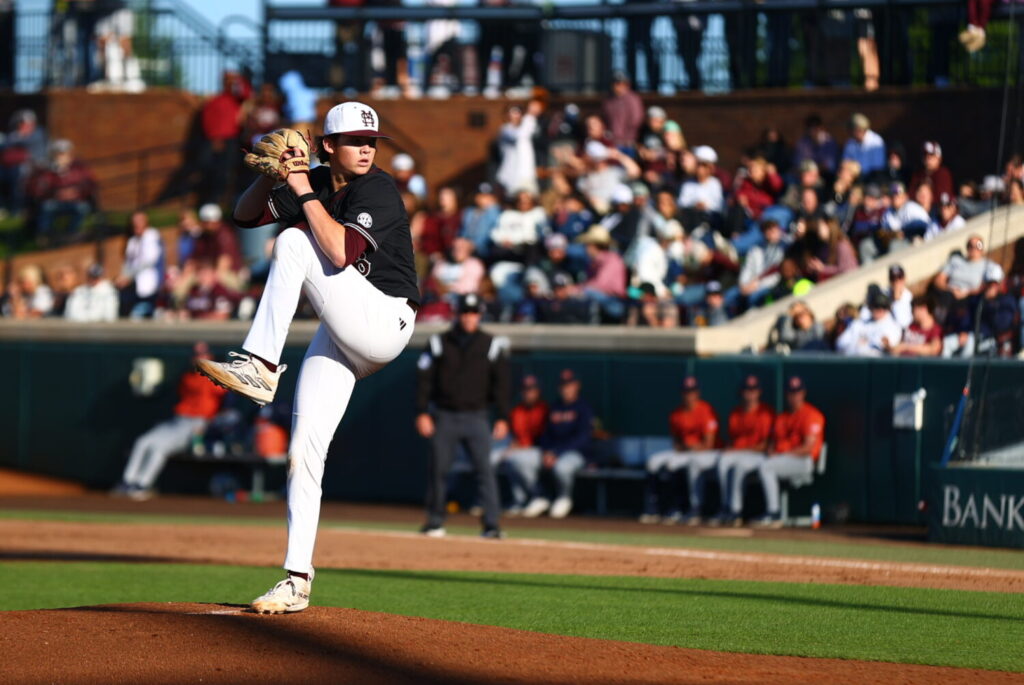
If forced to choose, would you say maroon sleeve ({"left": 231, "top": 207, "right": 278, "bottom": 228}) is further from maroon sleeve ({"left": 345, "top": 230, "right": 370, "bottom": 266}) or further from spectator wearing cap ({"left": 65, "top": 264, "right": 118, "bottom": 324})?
spectator wearing cap ({"left": 65, "top": 264, "right": 118, "bottom": 324})

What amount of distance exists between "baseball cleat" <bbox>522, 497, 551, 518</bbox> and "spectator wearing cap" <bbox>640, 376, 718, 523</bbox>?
3.61ft

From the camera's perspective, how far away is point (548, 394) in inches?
664

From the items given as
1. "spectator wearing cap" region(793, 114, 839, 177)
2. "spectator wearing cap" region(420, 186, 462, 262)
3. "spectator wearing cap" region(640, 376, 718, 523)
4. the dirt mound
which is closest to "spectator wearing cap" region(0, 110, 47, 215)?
the dirt mound

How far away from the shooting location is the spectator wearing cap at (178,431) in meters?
18.4

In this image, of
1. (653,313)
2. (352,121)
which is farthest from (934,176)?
(352,121)

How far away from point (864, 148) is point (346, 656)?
1356cm

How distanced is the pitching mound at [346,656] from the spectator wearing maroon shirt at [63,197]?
17171 mm

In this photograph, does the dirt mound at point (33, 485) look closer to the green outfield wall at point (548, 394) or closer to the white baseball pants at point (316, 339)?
the green outfield wall at point (548, 394)

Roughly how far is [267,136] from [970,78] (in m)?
14.6

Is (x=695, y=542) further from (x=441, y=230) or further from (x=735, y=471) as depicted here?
(x=441, y=230)

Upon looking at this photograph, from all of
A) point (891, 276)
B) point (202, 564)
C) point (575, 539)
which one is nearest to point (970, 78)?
point (891, 276)

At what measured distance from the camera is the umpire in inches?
519

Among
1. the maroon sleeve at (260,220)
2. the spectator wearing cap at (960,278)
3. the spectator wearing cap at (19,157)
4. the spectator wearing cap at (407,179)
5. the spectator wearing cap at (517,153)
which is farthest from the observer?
the spectator wearing cap at (19,157)

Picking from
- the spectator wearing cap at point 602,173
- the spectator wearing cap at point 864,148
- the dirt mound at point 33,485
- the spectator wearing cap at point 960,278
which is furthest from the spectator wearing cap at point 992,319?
the dirt mound at point 33,485
